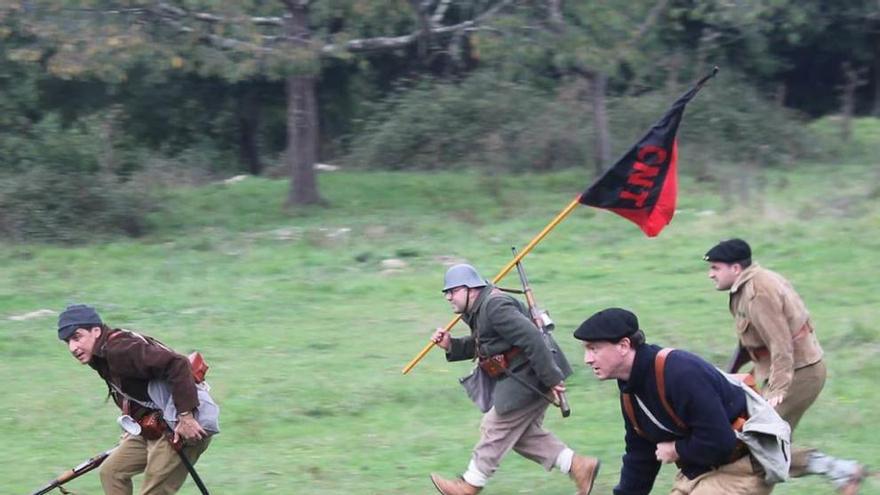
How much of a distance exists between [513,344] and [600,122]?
57.8ft

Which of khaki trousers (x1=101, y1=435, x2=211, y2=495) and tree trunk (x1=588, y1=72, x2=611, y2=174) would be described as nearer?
khaki trousers (x1=101, y1=435, x2=211, y2=495)

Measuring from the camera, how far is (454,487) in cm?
846

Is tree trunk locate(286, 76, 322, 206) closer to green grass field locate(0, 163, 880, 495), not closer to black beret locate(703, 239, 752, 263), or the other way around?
green grass field locate(0, 163, 880, 495)

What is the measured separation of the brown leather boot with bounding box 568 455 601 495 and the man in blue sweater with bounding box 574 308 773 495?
254 centimetres

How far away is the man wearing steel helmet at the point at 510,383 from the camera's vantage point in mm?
8266

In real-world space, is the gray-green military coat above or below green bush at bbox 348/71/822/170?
above

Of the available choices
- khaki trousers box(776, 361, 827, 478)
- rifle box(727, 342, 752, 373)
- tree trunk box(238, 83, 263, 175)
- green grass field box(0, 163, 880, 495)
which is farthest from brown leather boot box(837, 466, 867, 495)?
tree trunk box(238, 83, 263, 175)

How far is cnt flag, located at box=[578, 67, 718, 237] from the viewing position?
375 inches

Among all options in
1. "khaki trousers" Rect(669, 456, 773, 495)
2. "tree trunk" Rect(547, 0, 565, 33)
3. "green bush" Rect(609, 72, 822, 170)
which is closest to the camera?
"khaki trousers" Rect(669, 456, 773, 495)

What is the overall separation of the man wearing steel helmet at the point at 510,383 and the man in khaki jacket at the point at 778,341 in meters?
1.13

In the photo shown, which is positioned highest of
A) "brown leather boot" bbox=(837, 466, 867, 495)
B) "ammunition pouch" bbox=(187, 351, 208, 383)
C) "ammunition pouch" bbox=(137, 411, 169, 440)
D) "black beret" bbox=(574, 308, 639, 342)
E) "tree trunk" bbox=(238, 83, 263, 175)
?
"black beret" bbox=(574, 308, 639, 342)

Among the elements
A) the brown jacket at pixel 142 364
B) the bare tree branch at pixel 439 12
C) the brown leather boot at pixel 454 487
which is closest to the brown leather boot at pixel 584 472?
the brown leather boot at pixel 454 487

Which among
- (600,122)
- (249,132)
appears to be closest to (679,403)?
(600,122)

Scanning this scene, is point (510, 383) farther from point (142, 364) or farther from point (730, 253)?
point (142, 364)
